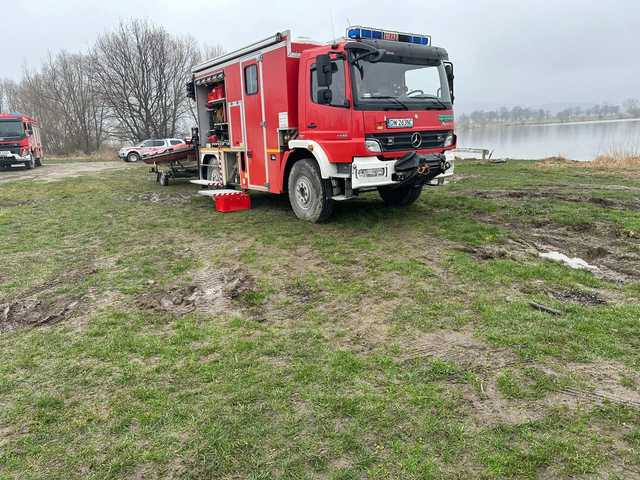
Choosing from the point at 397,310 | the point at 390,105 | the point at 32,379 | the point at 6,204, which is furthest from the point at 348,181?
the point at 6,204

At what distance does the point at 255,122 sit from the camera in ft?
29.5

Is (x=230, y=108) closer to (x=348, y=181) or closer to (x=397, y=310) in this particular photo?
(x=348, y=181)

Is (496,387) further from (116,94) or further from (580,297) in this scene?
(116,94)

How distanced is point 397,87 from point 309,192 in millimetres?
2243

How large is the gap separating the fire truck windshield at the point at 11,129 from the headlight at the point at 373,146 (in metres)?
22.1

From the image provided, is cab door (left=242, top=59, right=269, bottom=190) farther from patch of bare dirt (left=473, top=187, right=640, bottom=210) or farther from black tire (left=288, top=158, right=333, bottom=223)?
patch of bare dirt (left=473, top=187, right=640, bottom=210)

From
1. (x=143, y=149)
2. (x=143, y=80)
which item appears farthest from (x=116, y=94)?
(x=143, y=149)

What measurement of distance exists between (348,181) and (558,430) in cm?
506

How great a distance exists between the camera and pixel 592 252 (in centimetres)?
571

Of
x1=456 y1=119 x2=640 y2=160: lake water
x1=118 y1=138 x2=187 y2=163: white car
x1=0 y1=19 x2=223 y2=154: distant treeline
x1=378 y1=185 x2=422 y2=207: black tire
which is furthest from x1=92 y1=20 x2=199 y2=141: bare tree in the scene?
x1=378 y1=185 x2=422 y2=207: black tire

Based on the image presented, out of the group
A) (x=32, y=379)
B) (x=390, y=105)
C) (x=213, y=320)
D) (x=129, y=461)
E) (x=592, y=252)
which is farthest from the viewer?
(x=390, y=105)

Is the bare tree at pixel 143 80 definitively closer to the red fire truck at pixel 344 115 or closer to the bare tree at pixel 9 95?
the bare tree at pixel 9 95

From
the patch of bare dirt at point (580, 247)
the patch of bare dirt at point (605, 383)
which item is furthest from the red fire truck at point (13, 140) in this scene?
the patch of bare dirt at point (605, 383)

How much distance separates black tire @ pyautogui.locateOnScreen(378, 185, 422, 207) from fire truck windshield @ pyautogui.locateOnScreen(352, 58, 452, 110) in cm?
183
